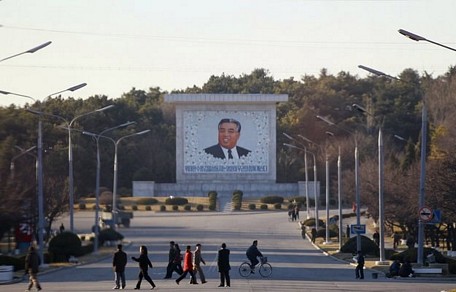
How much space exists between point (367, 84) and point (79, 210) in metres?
51.0

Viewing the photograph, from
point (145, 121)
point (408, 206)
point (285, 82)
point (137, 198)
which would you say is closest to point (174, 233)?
point (408, 206)

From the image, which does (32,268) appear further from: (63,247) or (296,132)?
(296,132)

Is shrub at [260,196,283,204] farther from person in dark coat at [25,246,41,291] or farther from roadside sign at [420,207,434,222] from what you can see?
person in dark coat at [25,246,41,291]

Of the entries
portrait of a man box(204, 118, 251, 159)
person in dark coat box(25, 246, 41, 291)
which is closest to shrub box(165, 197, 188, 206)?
portrait of a man box(204, 118, 251, 159)

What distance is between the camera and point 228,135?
113m

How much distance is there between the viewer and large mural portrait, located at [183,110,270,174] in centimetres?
11275

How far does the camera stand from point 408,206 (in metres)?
56.8

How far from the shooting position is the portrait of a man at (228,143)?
11250 centimetres

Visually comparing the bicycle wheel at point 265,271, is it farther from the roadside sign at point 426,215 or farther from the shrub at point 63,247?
the shrub at point 63,247

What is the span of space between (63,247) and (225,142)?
61904mm

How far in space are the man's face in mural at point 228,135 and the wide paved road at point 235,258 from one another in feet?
52.4

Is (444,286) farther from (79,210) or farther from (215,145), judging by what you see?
(215,145)

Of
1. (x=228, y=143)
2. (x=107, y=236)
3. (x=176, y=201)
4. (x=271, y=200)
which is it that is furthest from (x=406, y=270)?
(x=228, y=143)

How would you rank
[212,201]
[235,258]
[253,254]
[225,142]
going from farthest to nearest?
1. [225,142]
2. [212,201]
3. [235,258]
4. [253,254]
